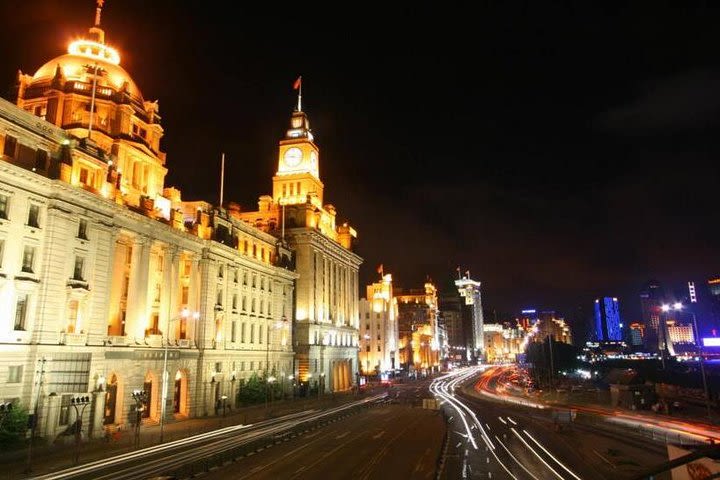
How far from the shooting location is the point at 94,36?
75.6m

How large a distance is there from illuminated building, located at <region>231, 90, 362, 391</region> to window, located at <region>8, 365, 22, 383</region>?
57347 mm

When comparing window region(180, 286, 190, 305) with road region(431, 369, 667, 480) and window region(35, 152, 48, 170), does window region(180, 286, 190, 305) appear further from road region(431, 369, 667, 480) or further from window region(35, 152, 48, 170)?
road region(431, 369, 667, 480)

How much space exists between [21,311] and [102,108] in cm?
3438

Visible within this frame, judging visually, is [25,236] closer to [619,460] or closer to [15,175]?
[15,175]

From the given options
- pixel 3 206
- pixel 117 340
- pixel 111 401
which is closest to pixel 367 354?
pixel 111 401

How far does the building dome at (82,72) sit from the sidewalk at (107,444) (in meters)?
44.5

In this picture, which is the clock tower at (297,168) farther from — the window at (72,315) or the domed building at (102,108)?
the window at (72,315)

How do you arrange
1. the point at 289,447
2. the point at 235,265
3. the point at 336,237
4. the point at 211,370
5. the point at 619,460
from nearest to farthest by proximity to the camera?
1. the point at 619,460
2. the point at 289,447
3. the point at 211,370
4. the point at 235,265
5. the point at 336,237

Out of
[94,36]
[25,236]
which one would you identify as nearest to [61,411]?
[25,236]

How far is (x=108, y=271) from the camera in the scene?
49.7 meters

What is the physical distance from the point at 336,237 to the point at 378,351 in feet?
170

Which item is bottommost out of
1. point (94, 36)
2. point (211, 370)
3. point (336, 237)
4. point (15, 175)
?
point (211, 370)

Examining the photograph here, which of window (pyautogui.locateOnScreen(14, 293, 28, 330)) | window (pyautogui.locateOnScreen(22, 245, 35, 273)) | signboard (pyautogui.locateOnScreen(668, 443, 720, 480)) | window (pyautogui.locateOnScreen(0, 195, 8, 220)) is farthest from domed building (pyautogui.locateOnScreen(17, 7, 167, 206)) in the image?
signboard (pyautogui.locateOnScreen(668, 443, 720, 480))

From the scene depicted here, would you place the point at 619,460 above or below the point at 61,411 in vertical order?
below
